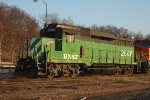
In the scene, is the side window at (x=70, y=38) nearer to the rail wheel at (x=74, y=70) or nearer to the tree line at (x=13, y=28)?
the rail wheel at (x=74, y=70)


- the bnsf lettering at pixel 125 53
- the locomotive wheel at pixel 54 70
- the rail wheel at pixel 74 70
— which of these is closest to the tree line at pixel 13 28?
the bnsf lettering at pixel 125 53

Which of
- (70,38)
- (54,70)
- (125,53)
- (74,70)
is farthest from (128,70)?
(54,70)

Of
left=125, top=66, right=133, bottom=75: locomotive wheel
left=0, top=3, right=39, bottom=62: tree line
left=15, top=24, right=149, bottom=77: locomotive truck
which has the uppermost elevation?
left=0, top=3, right=39, bottom=62: tree line

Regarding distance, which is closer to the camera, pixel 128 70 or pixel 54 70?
pixel 54 70

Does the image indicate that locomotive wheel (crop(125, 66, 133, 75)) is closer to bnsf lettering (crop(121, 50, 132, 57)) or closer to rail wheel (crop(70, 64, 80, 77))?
bnsf lettering (crop(121, 50, 132, 57))

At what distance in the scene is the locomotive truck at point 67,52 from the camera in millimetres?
21047

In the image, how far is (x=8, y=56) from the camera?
6159cm

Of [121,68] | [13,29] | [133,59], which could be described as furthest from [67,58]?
[13,29]

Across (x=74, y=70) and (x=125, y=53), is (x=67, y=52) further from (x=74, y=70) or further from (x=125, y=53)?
(x=125, y=53)

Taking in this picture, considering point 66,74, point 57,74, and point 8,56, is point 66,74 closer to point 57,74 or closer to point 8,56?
point 57,74

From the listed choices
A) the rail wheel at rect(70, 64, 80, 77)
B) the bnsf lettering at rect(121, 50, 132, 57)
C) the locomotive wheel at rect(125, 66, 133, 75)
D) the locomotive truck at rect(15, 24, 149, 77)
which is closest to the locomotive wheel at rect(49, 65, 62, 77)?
the locomotive truck at rect(15, 24, 149, 77)

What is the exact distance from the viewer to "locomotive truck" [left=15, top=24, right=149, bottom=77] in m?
21.0

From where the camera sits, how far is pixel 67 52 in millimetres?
22000

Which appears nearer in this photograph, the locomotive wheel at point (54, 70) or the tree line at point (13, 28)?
the locomotive wheel at point (54, 70)
